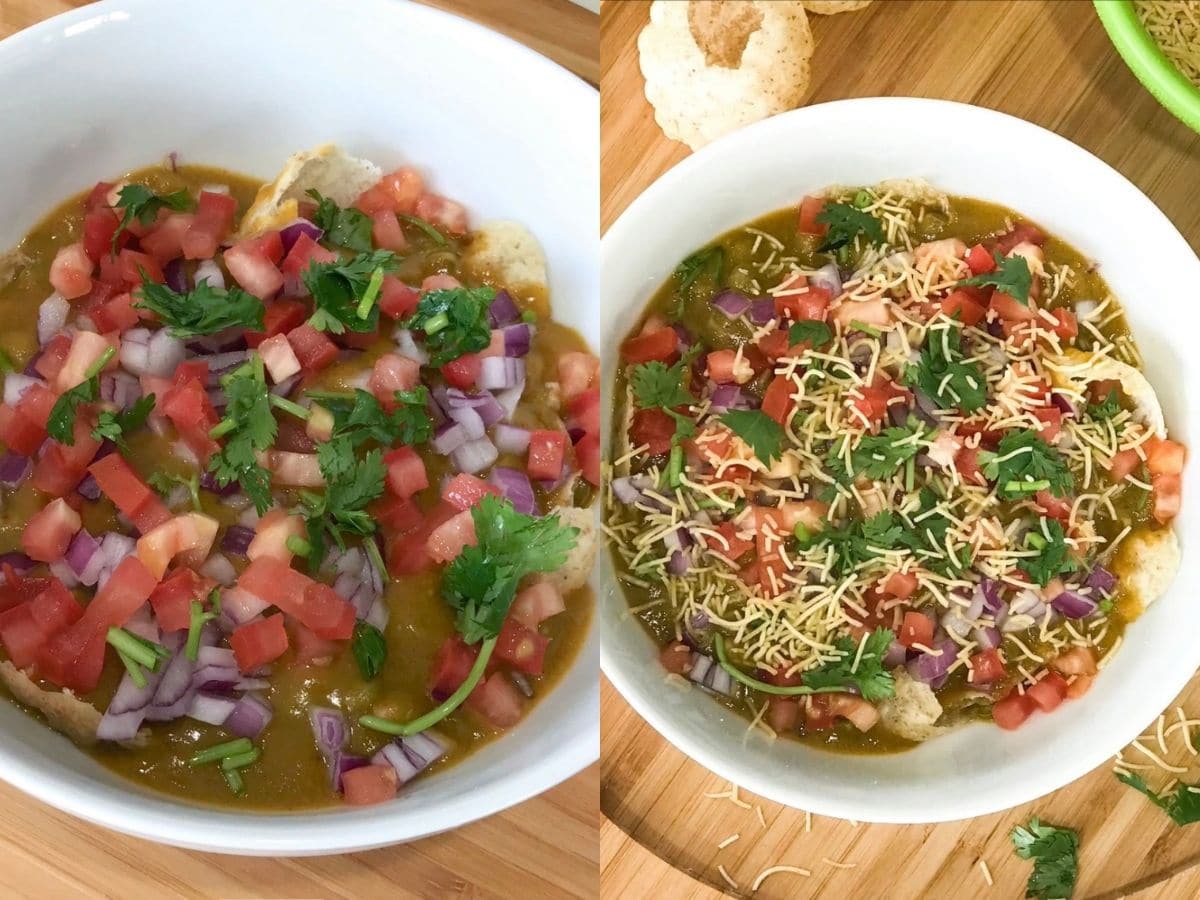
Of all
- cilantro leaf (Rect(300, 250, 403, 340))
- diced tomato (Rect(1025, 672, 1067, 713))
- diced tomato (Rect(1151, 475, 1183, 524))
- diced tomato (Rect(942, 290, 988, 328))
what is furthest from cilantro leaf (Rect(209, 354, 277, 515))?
diced tomato (Rect(1151, 475, 1183, 524))

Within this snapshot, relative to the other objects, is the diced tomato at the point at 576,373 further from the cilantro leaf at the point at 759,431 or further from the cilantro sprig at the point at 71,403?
the cilantro sprig at the point at 71,403

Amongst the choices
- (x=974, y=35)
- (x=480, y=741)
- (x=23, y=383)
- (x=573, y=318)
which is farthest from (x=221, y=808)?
(x=974, y=35)

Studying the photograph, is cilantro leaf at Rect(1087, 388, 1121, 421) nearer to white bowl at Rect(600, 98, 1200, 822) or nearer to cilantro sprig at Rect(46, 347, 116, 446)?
white bowl at Rect(600, 98, 1200, 822)

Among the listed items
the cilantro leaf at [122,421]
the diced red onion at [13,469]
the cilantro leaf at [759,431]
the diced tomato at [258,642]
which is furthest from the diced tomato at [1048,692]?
the diced red onion at [13,469]

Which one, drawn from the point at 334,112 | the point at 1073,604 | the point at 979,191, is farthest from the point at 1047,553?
the point at 334,112

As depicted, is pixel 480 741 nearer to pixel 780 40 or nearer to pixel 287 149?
pixel 287 149

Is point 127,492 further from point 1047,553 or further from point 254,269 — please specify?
point 1047,553
